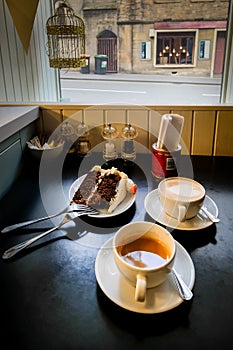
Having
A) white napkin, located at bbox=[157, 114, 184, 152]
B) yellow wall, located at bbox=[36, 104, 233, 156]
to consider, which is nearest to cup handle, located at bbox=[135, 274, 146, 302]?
white napkin, located at bbox=[157, 114, 184, 152]

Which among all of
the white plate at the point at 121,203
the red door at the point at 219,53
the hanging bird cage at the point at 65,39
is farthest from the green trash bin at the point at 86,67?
the white plate at the point at 121,203

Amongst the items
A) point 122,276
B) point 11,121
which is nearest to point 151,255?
point 122,276

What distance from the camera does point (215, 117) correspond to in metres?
1.21

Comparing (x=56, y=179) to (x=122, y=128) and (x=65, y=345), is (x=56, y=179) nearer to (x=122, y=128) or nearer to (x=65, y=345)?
(x=122, y=128)

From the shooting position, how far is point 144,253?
1.94ft

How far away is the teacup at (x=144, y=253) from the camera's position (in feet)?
1.66

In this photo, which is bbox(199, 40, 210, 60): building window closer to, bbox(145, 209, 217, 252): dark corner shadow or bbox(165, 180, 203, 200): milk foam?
bbox(165, 180, 203, 200): milk foam

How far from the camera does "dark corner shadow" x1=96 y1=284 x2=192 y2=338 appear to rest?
49 centimetres

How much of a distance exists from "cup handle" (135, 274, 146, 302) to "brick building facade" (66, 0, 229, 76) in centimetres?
134

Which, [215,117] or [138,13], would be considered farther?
[138,13]

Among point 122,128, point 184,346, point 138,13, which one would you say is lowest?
point 184,346

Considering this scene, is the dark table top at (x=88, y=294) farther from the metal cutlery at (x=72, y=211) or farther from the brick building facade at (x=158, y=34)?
the brick building facade at (x=158, y=34)

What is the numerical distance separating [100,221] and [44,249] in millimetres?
169

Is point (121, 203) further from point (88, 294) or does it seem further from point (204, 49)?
point (204, 49)
